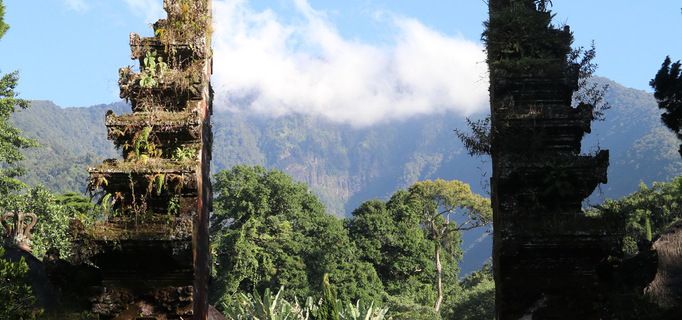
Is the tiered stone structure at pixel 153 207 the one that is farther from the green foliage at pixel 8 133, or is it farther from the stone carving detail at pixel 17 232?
the green foliage at pixel 8 133

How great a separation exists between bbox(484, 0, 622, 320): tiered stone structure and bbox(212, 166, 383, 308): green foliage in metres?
29.8

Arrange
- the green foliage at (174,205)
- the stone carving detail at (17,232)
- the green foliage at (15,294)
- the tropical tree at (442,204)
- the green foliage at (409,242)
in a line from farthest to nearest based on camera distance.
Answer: the tropical tree at (442,204) < the green foliage at (409,242) < the stone carving detail at (17,232) < the green foliage at (15,294) < the green foliage at (174,205)

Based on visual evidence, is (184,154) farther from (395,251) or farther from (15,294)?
(395,251)

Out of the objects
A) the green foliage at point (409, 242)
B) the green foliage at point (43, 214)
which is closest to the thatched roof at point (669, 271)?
the green foliage at point (43, 214)

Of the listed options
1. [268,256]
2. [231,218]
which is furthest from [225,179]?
[268,256]

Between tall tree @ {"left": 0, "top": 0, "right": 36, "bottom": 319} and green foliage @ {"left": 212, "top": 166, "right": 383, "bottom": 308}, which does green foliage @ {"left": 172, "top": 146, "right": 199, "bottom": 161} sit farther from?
green foliage @ {"left": 212, "top": 166, "right": 383, "bottom": 308}

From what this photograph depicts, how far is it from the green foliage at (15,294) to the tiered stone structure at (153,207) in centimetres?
90

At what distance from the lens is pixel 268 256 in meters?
39.7

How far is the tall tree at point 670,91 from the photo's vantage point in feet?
37.9

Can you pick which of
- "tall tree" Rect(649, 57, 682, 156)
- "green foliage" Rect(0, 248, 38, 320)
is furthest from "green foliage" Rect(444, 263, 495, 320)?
"green foliage" Rect(0, 248, 38, 320)

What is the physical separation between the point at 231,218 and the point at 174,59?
3494 cm

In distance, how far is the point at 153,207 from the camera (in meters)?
7.85

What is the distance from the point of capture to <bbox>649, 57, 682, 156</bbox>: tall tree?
1155 cm

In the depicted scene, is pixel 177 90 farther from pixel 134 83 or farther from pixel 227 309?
pixel 227 309
